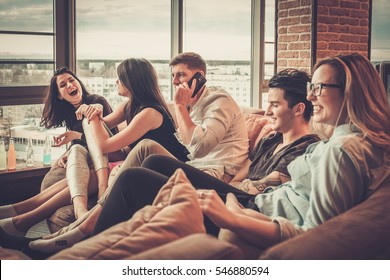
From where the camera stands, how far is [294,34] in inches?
219

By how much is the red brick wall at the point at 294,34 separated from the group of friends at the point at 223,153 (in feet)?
7.35

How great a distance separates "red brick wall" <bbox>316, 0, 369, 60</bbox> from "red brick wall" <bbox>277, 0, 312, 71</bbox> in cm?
11

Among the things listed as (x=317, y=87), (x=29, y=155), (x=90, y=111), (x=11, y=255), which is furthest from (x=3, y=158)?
(x=317, y=87)

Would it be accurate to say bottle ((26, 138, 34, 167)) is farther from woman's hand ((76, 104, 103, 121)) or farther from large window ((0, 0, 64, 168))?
woman's hand ((76, 104, 103, 121))

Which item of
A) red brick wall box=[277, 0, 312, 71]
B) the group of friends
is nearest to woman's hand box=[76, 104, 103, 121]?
the group of friends

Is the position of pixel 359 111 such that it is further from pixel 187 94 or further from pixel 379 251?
pixel 187 94

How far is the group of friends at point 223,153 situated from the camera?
1.78m

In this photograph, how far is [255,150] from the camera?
3.14m

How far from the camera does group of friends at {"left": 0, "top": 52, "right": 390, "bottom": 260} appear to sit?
178cm

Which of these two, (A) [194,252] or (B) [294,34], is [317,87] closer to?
(A) [194,252]

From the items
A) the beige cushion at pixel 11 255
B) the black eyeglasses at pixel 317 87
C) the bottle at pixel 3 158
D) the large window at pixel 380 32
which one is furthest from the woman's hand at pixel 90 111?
the large window at pixel 380 32

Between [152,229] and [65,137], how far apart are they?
2.52 meters

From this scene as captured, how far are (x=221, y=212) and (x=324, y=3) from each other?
14.0 ft

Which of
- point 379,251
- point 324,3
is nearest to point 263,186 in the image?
point 379,251
